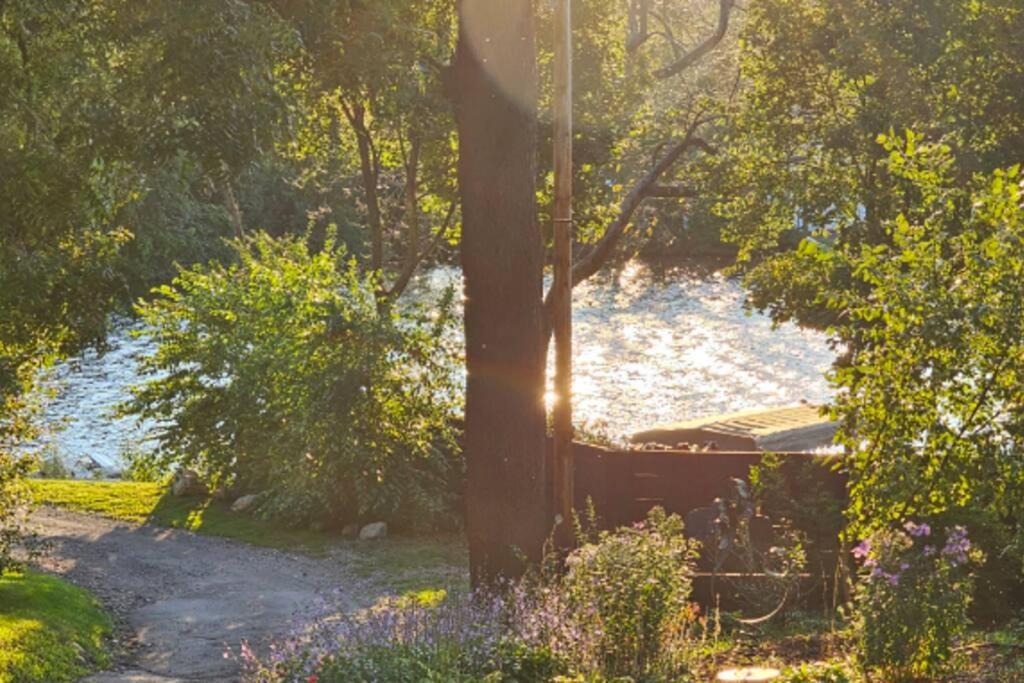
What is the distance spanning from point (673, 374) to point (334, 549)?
24790 millimetres

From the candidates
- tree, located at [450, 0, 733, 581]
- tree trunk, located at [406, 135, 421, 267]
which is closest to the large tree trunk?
tree, located at [450, 0, 733, 581]

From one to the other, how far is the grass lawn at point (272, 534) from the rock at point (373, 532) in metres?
0.19

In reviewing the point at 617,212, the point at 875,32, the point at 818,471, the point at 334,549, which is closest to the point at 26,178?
the point at 818,471

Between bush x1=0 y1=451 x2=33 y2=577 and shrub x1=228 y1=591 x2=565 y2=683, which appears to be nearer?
shrub x1=228 y1=591 x2=565 y2=683

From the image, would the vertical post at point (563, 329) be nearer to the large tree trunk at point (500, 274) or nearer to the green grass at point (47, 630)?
the large tree trunk at point (500, 274)

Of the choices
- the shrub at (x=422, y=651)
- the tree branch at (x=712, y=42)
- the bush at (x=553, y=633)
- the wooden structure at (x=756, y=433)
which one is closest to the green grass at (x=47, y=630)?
the bush at (x=553, y=633)

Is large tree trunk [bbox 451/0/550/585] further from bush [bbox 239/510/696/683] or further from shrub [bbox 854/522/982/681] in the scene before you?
shrub [bbox 854/522/982/681]

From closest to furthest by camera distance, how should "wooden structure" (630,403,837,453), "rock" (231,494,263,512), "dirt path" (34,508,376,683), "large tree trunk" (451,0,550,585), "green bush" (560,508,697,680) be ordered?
1. "green bush" (560,508,697,680)
2. "large tree trunk" (451,0,550,585)
3. "dirt path" (34,508,376,683)
4. "wooden structure" (630,403,837,453)
5. "rock" (231,494,263,512)

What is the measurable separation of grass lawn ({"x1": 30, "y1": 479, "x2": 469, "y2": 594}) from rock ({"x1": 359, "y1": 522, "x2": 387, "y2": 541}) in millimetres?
187

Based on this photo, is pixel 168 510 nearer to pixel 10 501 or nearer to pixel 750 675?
pixel 10 501

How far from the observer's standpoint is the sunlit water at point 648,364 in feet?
136

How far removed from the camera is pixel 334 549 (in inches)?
906

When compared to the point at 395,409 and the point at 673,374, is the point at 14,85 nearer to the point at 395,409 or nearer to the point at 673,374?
the point at 395,409

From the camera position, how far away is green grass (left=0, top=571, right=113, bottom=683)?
1434 cm
